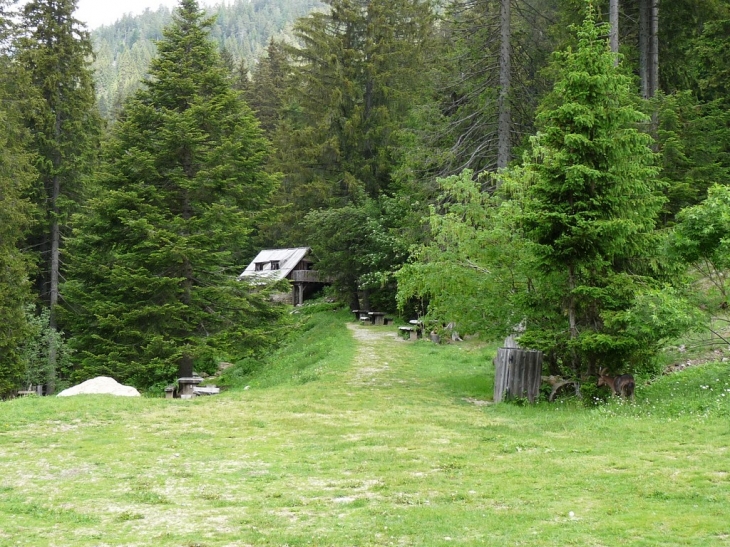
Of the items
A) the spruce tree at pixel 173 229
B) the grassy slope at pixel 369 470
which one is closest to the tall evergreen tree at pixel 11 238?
the spruce tree at pixel 173 229

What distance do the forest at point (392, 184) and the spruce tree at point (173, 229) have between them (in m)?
0.10

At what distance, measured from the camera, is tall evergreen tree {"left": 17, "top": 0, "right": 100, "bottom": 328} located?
2994 centimetres

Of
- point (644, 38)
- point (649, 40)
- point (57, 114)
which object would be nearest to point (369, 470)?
point (644, 38)

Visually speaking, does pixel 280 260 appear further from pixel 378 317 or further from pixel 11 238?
pixel 11 238

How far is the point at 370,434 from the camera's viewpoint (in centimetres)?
1094

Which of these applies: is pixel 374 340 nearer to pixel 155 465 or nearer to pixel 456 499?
pixel 155 465

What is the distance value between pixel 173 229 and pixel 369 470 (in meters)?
16.6

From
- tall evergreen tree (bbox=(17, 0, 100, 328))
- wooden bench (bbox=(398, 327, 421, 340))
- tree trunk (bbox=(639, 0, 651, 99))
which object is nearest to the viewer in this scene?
tree trunk (bbox=(639, 0, 651, 99))

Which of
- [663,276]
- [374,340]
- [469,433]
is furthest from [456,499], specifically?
[374,340]

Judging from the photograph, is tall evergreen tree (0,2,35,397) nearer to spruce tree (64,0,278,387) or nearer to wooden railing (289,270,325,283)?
spruce tree (64,0,278,387)

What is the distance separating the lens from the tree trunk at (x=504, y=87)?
23516 millimetres

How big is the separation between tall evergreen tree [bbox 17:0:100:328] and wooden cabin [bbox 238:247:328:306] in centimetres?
1799

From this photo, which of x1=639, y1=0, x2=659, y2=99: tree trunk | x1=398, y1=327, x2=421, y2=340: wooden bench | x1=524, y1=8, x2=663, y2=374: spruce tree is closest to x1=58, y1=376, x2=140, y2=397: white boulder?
x1=524, y1=8, x2=663, y2=374: spruce tree

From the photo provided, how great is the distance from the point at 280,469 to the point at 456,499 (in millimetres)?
2646
